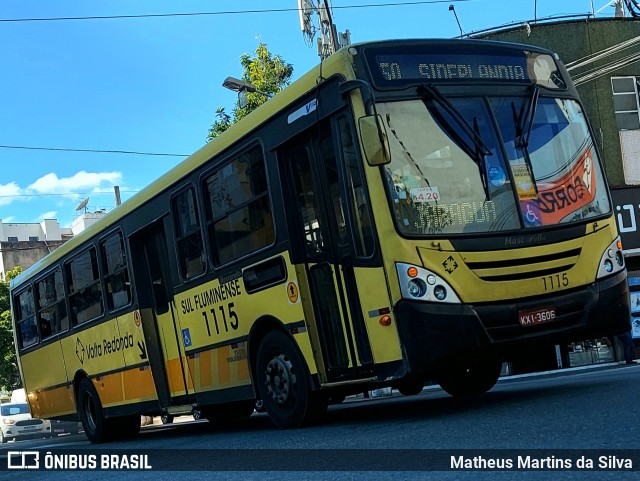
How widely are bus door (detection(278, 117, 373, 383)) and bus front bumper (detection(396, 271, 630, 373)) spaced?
64cm

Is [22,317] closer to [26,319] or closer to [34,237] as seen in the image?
[26,319]

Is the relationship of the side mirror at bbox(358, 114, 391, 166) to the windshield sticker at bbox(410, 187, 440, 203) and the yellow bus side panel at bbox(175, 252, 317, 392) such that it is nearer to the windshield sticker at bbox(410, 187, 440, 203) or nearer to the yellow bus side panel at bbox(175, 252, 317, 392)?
the windshield sticker at bbox(410, 187, 440, 203)

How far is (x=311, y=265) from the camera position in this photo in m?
8.96

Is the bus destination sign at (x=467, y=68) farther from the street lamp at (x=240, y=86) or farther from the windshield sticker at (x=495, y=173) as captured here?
the street lamp at (x=240, y=86)

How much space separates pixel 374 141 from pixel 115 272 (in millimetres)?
6785

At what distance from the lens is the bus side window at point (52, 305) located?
15594 mm

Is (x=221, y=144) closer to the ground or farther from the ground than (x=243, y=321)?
farther from the ground

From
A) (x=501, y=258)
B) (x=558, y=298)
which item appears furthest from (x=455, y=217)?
(x=558, y=298)

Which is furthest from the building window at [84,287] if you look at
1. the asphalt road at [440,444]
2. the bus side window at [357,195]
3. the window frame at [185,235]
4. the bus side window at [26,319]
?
the bus side window at [357,195]

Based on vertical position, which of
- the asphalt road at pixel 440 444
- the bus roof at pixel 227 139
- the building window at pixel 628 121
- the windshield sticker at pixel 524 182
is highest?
the building window at pixel 628 121

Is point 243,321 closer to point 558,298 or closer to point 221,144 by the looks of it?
point 221,144

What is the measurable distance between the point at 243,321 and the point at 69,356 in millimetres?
6367

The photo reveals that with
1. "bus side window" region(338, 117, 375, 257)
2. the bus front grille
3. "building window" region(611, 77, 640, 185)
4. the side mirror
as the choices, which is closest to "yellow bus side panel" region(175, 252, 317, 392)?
"bus side window" region(338, 117, 375, 257)

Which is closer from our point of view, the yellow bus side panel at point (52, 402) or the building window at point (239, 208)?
the building window at point (239, 208)
